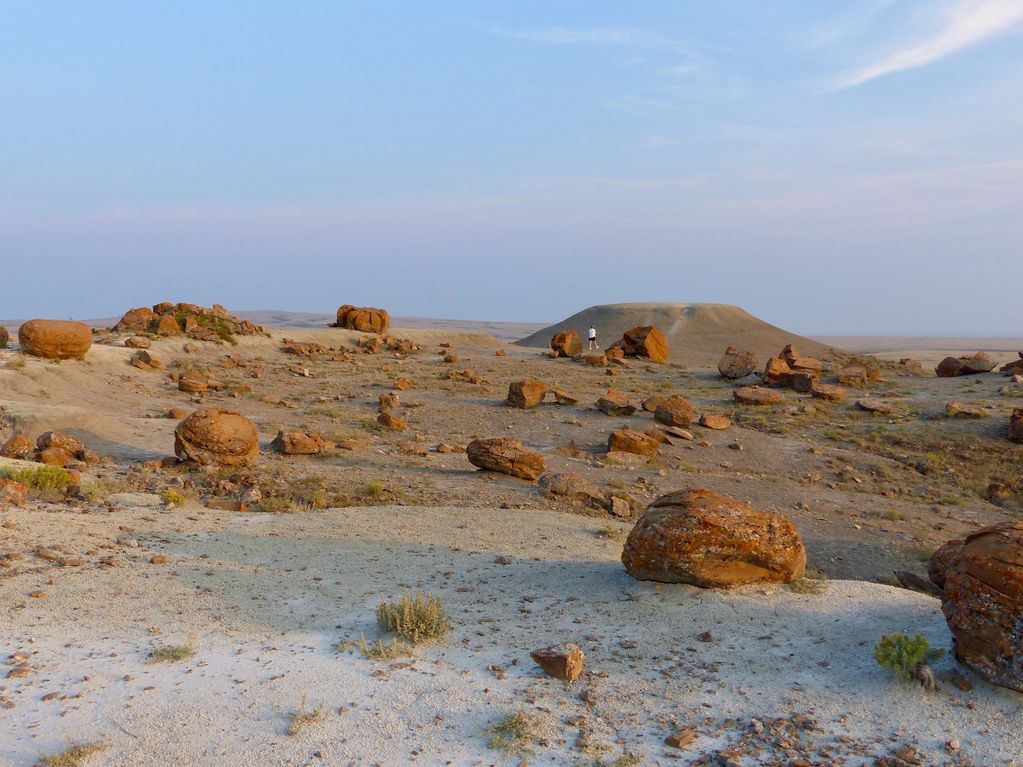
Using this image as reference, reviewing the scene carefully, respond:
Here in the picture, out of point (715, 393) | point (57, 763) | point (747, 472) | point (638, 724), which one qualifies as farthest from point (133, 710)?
point (715, 393)

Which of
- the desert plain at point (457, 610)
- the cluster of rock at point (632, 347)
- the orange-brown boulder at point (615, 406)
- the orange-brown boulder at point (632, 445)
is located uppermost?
the cluster of rock at point (632, 347)

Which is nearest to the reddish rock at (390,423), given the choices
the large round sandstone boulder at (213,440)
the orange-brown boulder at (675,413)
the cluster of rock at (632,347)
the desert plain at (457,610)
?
the desert plain at (457,610)

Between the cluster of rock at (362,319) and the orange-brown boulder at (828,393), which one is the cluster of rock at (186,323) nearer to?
the cluster of rock at (362,319)

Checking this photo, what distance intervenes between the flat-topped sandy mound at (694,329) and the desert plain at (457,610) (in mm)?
31437

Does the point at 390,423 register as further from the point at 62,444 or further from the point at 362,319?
the point at 362,319

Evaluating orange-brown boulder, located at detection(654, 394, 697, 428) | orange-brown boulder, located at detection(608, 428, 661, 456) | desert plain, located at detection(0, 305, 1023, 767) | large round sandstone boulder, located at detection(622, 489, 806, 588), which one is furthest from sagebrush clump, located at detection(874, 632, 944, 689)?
orange-brown boulder, located at detection(654, 394, 697, 428)

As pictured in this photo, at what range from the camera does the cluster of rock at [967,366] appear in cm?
3048

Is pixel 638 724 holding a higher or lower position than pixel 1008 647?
lower

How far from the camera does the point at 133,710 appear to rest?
5613 mm

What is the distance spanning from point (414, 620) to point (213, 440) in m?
8.16

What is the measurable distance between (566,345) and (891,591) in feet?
103

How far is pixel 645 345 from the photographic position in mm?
38031

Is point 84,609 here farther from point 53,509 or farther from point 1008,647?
point 1008,647

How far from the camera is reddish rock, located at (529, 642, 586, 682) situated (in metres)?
6.13
